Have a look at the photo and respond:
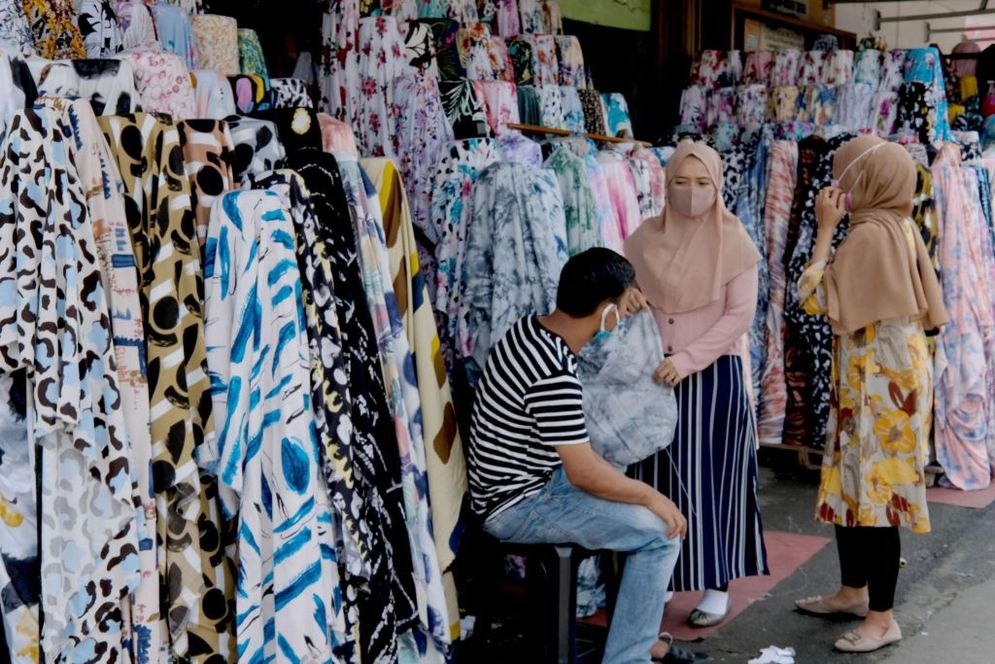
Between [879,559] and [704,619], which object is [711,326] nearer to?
[879,559]

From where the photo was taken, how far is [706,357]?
3541 millimetres

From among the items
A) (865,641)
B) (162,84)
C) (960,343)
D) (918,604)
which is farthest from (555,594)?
(960,343)

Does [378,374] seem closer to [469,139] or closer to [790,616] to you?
[469,139]

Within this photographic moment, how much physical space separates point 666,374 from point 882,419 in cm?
80

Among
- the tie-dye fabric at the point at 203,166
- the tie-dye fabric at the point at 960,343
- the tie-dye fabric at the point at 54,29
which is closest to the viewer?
the tie-dye fabric at the point at 203,166

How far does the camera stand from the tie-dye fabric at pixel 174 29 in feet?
11.9

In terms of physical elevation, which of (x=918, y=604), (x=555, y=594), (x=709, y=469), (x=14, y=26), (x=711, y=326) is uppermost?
(x=14, y=26)

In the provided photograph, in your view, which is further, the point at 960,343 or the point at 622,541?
the point at 960,343

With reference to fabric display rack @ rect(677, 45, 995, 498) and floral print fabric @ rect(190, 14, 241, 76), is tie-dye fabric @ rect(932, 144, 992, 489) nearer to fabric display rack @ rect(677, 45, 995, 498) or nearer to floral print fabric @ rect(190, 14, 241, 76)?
fabric display rack @ rect(677, 45, 995, 498)

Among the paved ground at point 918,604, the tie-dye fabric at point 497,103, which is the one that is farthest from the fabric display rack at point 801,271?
the tie-dye fabric at point 497,103

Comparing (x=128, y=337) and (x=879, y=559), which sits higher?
(x=128, y=337)

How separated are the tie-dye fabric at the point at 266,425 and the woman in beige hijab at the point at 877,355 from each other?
1919mm

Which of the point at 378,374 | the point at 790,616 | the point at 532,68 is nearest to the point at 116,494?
the point at 378,374

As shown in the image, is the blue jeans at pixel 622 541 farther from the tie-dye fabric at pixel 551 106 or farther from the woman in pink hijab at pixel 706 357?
the tie-dye fabric at pixel 551 106
